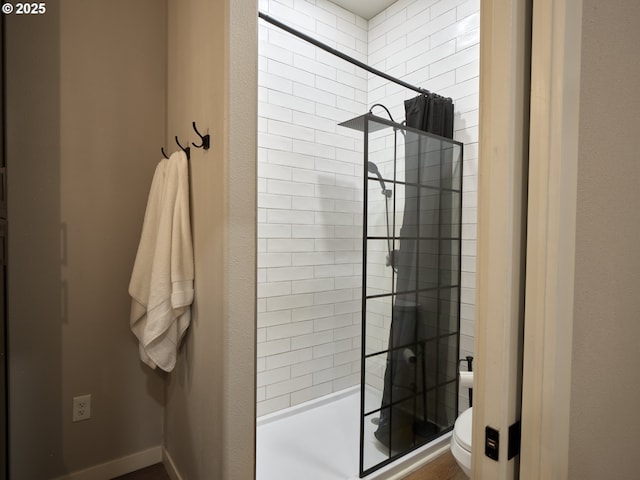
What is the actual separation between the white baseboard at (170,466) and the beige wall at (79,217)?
0.25 feet

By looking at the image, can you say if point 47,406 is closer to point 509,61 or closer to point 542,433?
point 542,433

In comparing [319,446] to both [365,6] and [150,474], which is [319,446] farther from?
[365,6]

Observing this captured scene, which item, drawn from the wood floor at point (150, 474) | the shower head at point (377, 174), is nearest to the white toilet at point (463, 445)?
the shower head at point (377, 174)

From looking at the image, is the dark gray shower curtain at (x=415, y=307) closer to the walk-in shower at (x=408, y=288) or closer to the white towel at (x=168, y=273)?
the walk-in shower at (x=408, y=288)

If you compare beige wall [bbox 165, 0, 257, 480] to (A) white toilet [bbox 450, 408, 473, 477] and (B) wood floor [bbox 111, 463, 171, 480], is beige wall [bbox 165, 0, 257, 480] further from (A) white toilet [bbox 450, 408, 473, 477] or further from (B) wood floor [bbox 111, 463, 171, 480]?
(A) white toilet [bbox 450, 408, 473, 477]

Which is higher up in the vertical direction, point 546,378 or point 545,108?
point 545,108

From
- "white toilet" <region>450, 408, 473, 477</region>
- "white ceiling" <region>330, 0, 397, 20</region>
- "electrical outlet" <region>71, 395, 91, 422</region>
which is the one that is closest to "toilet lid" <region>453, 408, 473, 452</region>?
"white toilet" <region>450, 408, 473, 477</region>

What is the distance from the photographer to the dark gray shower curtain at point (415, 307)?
1999 mm

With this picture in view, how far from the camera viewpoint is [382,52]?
289 cm

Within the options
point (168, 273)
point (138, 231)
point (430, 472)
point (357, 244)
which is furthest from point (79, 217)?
point (430, 472)

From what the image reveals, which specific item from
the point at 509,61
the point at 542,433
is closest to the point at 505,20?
the point at 509,61

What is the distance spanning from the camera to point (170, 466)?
1804 millimetres

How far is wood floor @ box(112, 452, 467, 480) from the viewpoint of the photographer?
1.81 m

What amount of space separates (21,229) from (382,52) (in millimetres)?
2713
